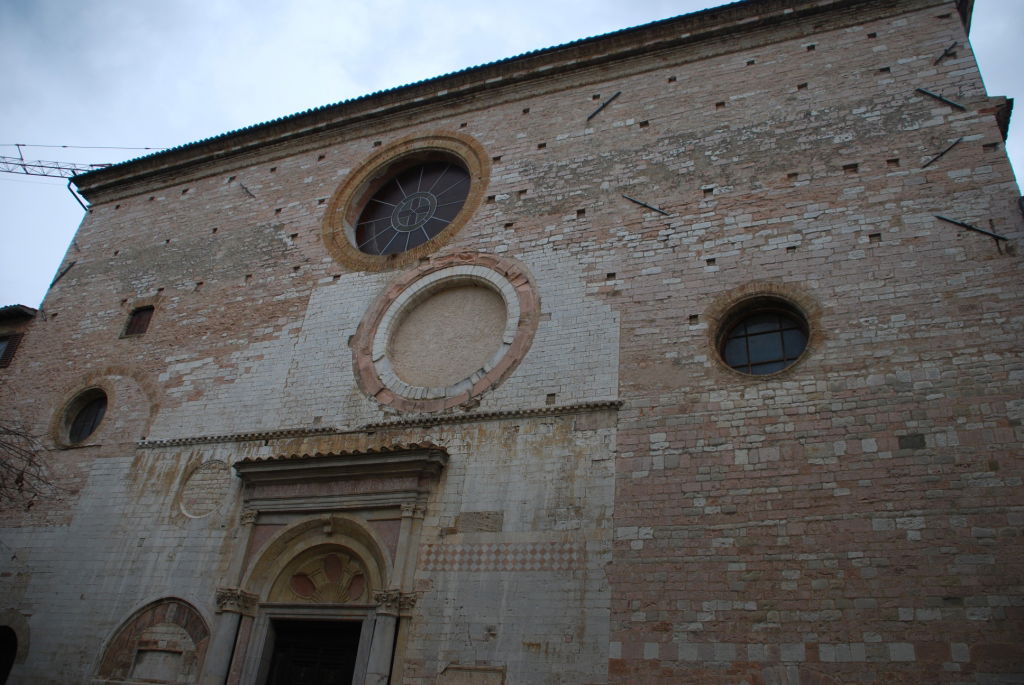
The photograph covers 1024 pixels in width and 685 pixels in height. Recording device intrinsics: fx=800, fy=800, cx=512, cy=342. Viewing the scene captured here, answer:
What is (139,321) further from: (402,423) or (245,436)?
(402,423)

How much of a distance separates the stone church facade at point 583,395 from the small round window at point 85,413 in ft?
0.36

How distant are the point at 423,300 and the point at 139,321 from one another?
523 cm

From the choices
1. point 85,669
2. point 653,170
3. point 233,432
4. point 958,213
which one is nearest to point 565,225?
point 653,170

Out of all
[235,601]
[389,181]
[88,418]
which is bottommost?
[235,601]

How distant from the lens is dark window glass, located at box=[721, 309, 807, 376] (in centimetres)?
842

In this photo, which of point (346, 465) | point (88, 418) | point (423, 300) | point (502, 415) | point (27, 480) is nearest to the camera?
point (502, 415)

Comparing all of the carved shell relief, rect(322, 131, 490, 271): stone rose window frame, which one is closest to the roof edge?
rect(322, 131, 490, 271): stone rose window frame

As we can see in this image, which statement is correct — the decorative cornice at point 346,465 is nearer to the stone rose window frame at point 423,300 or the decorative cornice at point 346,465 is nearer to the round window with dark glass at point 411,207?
the stone rose window frame at point 423,300

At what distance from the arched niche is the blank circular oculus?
372 cm

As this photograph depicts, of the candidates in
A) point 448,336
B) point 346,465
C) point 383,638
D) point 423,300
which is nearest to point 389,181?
point 423,300

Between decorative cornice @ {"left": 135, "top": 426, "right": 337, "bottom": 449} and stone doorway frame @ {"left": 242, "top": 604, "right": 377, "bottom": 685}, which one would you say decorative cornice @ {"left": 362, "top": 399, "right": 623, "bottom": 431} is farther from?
stone doorway frame @ {"left": 242, "top": 604, "right": 377, "bottom": 685}

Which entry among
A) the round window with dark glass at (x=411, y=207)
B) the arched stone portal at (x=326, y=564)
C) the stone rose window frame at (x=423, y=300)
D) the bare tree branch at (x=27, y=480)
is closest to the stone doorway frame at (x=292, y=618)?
the arched stone portal at (x=326, y=564)

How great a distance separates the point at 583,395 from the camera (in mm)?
8781

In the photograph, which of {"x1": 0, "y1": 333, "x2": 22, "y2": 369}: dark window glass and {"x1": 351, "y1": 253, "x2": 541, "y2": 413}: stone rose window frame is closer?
{"x1": 351, "y1": 253, "x2": 541, "y2": 413}: stone rose window frame
